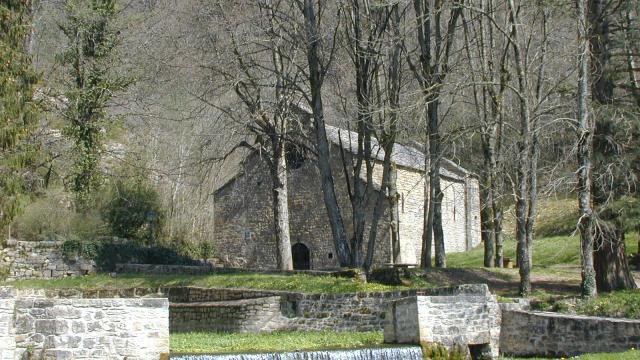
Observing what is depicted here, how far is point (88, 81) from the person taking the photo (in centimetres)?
3162

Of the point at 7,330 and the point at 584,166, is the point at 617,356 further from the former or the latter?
the point at 7,330

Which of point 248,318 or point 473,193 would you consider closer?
point 248,318

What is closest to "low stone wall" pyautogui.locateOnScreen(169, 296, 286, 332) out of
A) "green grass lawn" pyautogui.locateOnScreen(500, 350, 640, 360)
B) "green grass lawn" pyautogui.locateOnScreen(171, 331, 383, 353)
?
"green grass lawn" pyautogui.locateOnScreen(171, 331, 383, 353)

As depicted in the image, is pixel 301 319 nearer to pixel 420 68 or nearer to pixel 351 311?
pixel 351 311

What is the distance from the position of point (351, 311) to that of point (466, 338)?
522 cm

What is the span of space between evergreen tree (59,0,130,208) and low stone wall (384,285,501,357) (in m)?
18.0

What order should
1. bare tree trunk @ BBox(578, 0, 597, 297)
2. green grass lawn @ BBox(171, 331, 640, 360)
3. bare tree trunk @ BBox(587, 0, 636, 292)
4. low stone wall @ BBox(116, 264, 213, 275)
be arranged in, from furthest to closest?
low stone wall @ BBox(116, 264, 213, 275), bare tree trunk @ BBox(587, 0, 636, 292), bare tree trunk @ BBox(578, 0, 597, 297), green grass lawn @ BBox(171, 331, 640, 360)

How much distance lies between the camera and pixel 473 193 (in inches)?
1854

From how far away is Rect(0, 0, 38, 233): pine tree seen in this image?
81.5 feet

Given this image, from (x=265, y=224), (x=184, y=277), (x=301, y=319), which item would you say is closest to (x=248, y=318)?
(x=301, y=319)

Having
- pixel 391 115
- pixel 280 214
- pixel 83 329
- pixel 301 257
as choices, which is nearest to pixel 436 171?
pixel 391 115

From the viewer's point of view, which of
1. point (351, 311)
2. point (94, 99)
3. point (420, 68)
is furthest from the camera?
point (94, 99)

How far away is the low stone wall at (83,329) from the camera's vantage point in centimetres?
1259

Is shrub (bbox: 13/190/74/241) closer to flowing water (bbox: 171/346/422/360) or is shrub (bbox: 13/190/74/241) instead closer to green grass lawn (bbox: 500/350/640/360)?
flowing water (bbox: 171/346/422/360)
